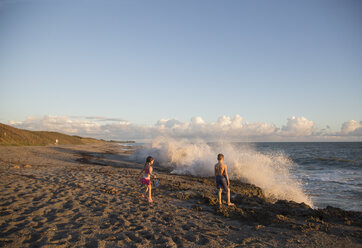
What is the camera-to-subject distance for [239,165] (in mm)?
13508

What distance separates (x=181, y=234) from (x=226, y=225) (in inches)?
50.4

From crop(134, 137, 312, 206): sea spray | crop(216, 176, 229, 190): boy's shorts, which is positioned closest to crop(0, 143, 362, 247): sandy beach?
crop(216, 176, 229, 190): boy's shorts

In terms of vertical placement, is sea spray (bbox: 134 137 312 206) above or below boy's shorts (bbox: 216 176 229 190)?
below

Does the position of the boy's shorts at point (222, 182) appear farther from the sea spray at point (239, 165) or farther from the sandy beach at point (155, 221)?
the sea spray at point (239, 165)

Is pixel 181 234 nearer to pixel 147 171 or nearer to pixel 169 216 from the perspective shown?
pixel 169 216

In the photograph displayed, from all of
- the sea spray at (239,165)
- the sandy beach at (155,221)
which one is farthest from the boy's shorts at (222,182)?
the sea spray at (239,165)

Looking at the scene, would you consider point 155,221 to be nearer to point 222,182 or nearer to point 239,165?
point 222,182

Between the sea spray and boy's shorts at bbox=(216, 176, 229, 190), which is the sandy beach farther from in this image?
the sea spray

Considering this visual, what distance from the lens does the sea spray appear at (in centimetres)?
1095

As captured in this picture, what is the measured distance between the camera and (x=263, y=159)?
49.3 ft

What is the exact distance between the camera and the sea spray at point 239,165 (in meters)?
11.0

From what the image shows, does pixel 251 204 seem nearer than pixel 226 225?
No

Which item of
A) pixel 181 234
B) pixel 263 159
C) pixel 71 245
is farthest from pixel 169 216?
pixel 263 159

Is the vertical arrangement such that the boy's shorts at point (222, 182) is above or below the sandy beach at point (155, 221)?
above
